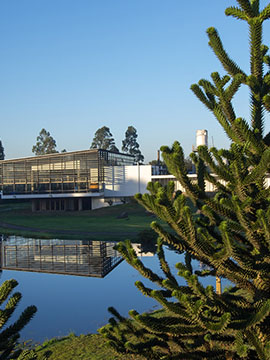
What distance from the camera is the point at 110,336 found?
21.0ft

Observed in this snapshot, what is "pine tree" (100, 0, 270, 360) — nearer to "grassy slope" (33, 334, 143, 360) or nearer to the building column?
"grassy slope" (33, 334, 143, 360)

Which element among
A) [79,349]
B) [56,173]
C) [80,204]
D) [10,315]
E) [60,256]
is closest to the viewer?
[10,315]

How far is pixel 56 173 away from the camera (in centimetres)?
6266

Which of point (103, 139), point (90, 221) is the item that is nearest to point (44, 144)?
point (103, 139)

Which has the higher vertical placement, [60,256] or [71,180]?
[71,180]

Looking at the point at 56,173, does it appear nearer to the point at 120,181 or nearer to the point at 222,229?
the point at 120,181

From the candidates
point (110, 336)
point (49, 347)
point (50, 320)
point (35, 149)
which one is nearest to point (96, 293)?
point (50, 320)

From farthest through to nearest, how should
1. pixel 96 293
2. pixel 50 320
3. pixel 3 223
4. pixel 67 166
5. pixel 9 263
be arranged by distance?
pixel 67 166
pixel 3 223
pixel 9 263
pixel 96 293
pixel 50 320

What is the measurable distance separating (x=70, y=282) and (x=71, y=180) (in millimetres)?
39412

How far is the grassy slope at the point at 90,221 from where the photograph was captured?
1606 inches

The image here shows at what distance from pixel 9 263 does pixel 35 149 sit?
101 m

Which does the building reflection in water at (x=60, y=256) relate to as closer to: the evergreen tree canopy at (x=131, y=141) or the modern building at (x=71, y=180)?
the modern building at (x=71, y=180)

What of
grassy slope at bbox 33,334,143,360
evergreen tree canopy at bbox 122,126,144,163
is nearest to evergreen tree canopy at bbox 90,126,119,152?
evergreen tree canopy at bbox 122,126,144,163

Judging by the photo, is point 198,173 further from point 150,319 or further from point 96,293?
point 96,293
